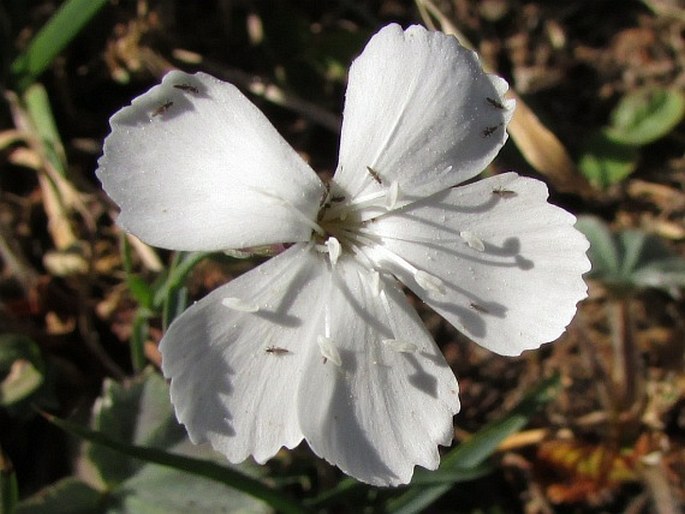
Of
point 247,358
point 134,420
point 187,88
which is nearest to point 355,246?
point 247,358

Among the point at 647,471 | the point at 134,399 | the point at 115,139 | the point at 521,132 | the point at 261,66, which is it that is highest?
the point at 115,139

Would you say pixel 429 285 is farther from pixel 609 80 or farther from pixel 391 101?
pixel 609 80

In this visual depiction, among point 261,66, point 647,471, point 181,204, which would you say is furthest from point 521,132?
point 181,204

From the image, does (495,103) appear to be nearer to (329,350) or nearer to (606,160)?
(329,350)

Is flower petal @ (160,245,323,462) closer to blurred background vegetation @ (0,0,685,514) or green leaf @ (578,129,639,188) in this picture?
blurred background vegetation @ (0,0,685,514)

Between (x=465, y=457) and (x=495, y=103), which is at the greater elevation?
(x=495, y=103)
